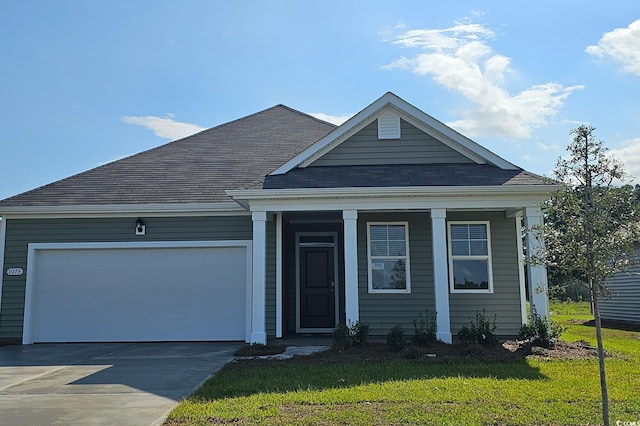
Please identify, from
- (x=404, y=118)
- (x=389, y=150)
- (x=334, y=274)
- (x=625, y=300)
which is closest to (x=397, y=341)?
(x=334, y=274)

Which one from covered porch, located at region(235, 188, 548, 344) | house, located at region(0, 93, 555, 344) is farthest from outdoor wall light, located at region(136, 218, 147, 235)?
covered porch, located at region(235, 188, 548, 344)

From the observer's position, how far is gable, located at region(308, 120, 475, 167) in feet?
35.8

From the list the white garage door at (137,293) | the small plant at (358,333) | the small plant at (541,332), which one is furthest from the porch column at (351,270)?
the small plant at (541,332)

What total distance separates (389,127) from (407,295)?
3.69 metres

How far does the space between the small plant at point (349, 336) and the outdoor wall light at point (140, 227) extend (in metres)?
5.26

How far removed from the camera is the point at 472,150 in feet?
35.1

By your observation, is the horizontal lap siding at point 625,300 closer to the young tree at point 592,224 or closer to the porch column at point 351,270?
the porch column at point 351,270

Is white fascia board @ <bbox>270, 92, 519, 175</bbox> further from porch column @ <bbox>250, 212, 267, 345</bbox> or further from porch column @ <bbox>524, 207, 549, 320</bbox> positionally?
porch column @ <bbox>250, 212, 267, 345</bbox>

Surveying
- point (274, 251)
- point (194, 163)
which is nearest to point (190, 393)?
point (274, 251)

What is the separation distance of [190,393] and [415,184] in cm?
578

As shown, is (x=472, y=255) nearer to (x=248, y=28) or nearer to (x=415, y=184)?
(x=415, y=184)

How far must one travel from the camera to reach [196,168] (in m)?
13.2

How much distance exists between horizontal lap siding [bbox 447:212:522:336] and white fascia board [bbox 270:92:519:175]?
1.90 m

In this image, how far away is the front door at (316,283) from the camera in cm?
1205
